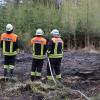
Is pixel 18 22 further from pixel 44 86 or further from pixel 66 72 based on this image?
pixel 44 86

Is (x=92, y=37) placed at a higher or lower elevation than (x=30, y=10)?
lower

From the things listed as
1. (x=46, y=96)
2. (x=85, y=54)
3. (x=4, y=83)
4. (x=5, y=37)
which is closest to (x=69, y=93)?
(x=46, y=96)

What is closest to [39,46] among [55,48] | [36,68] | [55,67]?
[55,48]

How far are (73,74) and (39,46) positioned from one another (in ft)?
7.96

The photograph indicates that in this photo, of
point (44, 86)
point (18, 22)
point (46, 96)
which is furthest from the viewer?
point (18, 22)

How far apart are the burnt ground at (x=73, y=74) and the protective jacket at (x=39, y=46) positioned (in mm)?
1091

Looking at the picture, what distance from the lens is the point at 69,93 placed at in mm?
11930

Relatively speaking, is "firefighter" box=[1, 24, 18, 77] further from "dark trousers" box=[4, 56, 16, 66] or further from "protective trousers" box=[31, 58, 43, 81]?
"protective trousers" box=[31, 58, 43, 81]

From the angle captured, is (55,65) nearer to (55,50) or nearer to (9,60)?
(55,50)

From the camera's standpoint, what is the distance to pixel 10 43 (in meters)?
14.9

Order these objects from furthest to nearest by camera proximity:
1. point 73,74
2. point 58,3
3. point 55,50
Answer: point 58,3 → point 73,74 → point 55,50

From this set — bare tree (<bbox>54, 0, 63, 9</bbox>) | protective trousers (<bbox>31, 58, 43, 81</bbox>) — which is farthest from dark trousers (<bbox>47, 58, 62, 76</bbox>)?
bare tree (<bbox>54, 0, 63, 9</bbox>)

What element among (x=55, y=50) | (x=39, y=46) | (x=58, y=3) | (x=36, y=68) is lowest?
(x=36, y=68)

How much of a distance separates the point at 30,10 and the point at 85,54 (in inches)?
219
